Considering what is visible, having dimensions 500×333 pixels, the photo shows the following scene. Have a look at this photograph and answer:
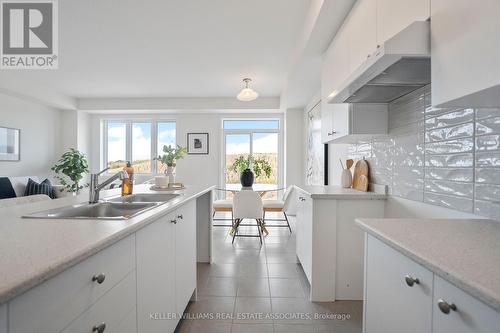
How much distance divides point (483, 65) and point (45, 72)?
212 inches

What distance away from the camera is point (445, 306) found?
61cm

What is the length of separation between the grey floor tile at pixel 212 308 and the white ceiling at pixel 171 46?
8.68 ft

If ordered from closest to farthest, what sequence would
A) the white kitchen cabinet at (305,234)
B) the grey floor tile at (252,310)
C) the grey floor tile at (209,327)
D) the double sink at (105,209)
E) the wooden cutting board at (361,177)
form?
the double sink at (105,209), the grey floor tile at (209,327), the grey floor tile at (252,310), the white kitchen cabinet at (305,234), the wooden cutting board at (361,177)

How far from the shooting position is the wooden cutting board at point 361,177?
7.28 ft

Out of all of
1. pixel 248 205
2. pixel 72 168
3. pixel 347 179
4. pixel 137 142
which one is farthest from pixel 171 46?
pixel 72 168

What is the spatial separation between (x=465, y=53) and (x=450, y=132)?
0.64 meters

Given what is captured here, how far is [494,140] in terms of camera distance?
3.41 feet

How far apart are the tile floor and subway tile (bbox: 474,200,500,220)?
109cm

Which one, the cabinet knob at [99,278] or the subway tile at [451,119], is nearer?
the cabinet knob at [99,278]

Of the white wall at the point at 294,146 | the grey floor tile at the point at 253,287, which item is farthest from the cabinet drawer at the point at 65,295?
the white wall at the point at 294,146

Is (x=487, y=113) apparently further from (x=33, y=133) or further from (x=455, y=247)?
(x=33, y=133)

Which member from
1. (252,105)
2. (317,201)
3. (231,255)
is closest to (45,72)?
(252,105)

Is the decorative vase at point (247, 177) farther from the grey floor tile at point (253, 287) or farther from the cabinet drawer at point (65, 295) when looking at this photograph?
the cabinet drawer at point (65, 295)

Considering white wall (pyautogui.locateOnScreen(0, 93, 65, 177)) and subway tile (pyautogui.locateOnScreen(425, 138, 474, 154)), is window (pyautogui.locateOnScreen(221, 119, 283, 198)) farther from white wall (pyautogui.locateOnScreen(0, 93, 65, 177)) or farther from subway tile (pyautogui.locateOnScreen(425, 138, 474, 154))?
subway tile (pyautogui.locateOnScreen(425, 138, 474, 154))
